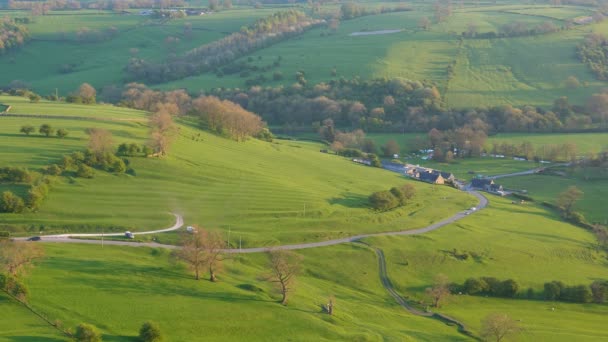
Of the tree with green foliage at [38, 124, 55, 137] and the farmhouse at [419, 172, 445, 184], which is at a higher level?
the tree with green foliage at [38, 124, 55, 137]

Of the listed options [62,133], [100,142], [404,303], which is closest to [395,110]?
[62,133]

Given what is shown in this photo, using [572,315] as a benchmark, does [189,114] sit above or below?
above

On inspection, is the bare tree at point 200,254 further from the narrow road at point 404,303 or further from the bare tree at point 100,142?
the bare tree at point 100,142

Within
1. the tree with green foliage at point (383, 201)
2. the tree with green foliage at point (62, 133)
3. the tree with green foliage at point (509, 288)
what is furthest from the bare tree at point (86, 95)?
the tree with green foliage at point (509, 288)

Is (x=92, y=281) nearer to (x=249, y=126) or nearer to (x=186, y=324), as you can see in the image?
(x=186, y=324)

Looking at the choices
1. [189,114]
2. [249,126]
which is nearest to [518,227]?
[249,126]

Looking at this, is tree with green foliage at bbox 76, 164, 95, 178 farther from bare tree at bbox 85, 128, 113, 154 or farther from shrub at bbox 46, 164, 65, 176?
bare tree at bbox 85, 128, 113, 154

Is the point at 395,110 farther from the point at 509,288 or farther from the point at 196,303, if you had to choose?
the point at 196,303

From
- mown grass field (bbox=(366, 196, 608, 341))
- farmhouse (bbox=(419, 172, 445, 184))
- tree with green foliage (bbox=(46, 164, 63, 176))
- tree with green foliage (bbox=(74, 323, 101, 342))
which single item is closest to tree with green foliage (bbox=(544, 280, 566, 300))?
mown grass field (bbox=(366, 196, 608, 341))
